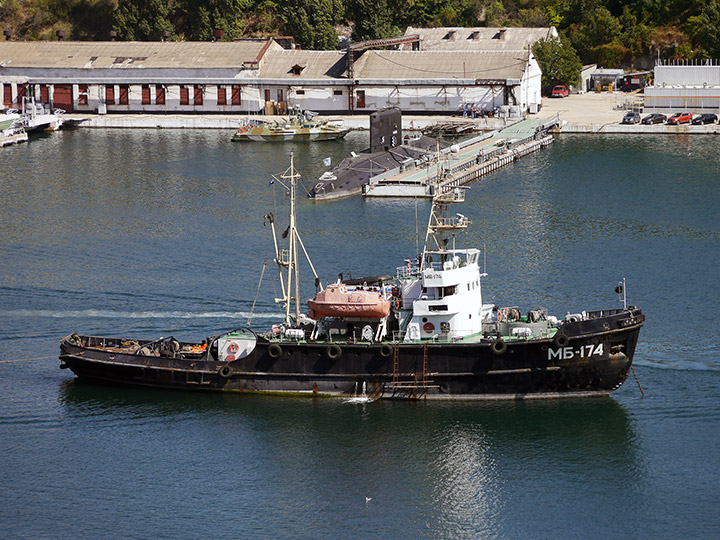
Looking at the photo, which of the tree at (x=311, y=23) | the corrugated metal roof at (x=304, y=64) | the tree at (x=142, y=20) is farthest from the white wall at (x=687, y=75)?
the tree at (x=142, y=20)

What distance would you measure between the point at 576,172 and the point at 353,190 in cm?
1938

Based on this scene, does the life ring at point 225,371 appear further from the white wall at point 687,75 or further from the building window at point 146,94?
the building window at point 146,94

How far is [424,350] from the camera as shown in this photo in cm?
4984

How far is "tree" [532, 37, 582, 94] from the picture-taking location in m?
134

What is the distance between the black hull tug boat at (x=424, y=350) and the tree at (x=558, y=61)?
3382 inches

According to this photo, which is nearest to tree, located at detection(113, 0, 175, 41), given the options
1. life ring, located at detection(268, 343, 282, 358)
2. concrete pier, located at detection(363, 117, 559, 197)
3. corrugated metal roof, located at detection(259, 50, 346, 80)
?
corrugated metal roof, located at detection(259, 50, 346, 80)

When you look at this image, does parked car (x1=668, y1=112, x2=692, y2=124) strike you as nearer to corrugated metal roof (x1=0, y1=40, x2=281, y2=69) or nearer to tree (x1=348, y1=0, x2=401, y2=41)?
tree (x1=348, y1=0, x2=401, y2=41)

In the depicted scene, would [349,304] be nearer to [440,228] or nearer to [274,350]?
[274,350]

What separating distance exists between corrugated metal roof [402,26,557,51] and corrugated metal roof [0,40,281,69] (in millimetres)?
18853

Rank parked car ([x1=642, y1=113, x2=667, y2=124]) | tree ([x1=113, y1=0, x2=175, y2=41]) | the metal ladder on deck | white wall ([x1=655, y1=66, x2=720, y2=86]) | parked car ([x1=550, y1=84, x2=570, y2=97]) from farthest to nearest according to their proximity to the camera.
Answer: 1. tree ([x1=113, y1=0, x2=175, y2=41])
2. parked car ([x1=550, y1=84, x2=570, y2=97])
3. white wall ([x1=655, y1=66, x2=720, y2=86])
4. parked car ([x1=642, y1=113, x2=667, y2=124])
5. the metal ladder on deck

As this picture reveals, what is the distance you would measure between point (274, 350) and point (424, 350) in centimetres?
643

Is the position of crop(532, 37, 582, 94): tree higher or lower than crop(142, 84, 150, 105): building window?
higher

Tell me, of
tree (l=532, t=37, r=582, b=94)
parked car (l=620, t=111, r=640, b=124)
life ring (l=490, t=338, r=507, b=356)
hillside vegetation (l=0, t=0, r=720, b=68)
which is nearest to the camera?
life ring (l=490, t=338, r=507, b=356)

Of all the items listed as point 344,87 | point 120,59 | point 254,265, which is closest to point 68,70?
point 120,59
